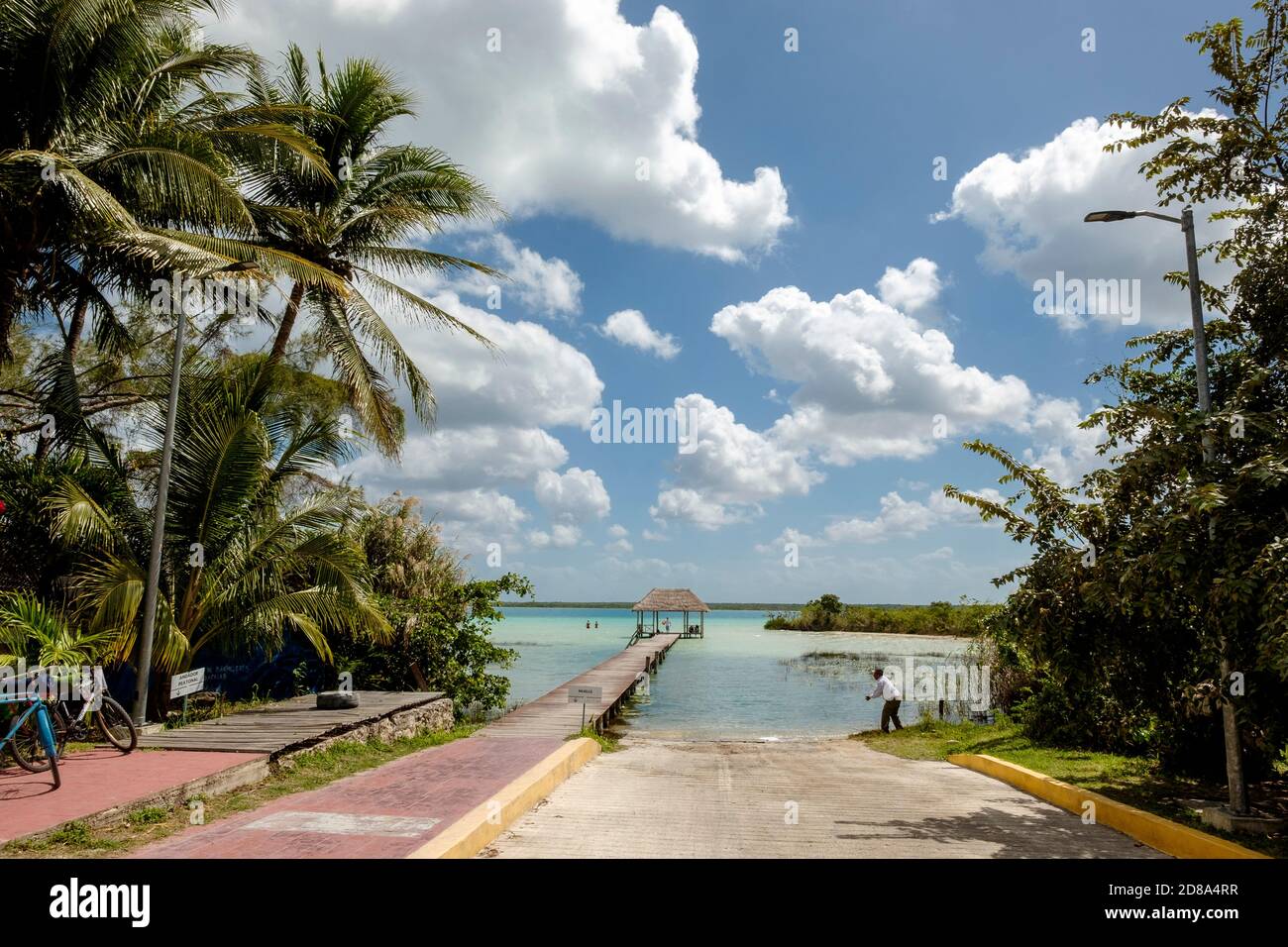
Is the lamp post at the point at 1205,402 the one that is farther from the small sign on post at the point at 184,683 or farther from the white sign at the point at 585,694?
the small sign on post at the point at 184,683

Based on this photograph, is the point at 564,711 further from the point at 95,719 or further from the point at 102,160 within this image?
the point at 102,160

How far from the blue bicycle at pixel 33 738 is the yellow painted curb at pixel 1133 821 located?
8951mm

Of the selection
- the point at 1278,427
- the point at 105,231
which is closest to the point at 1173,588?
the point at 1278,427

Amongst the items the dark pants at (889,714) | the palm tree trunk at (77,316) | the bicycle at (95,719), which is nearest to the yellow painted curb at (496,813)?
the bicycle at (95,719)

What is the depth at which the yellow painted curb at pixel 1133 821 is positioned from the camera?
18.9 ft

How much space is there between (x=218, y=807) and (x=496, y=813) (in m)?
2.64

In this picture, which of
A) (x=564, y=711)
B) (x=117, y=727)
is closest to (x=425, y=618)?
(x=564, y=711)

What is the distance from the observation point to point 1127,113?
815 centimetres

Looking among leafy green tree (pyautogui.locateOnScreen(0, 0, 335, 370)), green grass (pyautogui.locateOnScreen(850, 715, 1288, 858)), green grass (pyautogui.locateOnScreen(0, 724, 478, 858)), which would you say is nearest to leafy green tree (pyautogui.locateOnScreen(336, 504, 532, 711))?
green grass (pyautogui.locateOnScreen(0, 724, 478, 858))

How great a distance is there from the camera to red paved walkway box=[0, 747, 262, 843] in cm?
568

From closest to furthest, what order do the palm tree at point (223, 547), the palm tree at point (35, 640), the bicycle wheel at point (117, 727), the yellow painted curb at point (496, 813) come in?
the yellow painted curb at point (496, 813) → the palm tree at point (35, 640) → the bicycle wheel at point (117, 727) → the palm tree at point (223, 547)

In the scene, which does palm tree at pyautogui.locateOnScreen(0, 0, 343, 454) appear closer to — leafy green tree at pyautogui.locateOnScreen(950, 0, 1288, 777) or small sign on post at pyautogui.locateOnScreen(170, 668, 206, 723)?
small sign on post at pyautogui.locateOnScreen(170, 668, 206, 723)

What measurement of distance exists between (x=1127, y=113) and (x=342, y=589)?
40.7ft
